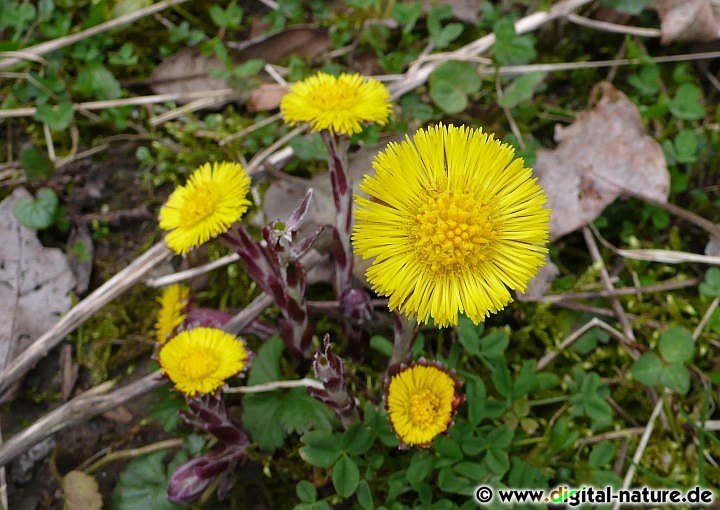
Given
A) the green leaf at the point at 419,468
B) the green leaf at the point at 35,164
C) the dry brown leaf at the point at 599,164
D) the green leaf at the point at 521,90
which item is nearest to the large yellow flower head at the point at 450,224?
the green leaf at the point at 419,468

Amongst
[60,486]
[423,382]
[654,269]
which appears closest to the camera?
[423,382]

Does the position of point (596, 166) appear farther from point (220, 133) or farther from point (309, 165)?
point (220, 133)

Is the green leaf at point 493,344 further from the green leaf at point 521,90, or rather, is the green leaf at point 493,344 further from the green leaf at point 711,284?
the green leaf at point 521,90

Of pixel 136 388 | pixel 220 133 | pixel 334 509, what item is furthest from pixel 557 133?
pixel 136 388

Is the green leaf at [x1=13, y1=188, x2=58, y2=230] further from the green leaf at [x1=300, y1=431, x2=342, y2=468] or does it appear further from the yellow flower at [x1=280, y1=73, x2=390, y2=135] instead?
the green leaf at [x1=300, y1=431, x2=342, y2=468]

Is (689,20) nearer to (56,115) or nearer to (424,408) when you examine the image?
(424,408)
